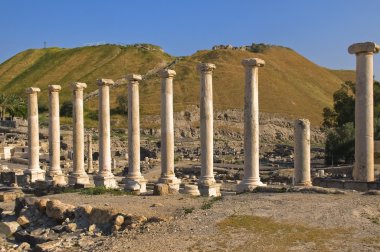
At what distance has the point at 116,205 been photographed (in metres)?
19.5

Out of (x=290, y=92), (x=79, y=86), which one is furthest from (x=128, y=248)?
(x=290, y=92)

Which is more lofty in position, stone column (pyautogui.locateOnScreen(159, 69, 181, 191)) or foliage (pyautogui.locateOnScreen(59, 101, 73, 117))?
foliage (pyautogui.locateOnScreen(59, 101, 73, 117))

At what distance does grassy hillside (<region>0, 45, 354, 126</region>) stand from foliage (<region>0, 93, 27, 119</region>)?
12.0 meters

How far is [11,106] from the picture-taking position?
8731cm

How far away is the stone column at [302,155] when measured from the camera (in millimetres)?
21328

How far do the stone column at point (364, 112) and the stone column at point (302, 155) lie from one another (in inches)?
83.9

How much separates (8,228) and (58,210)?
6.31 feet

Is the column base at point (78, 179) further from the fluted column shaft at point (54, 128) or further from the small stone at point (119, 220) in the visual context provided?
the small stone at point (119, 220)

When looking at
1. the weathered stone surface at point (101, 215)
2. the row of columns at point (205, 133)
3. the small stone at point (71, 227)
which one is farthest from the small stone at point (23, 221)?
the row of columns at point (205, 133)

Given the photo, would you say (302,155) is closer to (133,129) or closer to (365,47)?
(365,47)

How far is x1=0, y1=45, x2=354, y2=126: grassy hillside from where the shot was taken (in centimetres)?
10962

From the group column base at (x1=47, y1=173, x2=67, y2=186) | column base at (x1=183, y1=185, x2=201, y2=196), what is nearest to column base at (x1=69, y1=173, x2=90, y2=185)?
column base at (x1=47, y1=173, x2=67, y2=186)

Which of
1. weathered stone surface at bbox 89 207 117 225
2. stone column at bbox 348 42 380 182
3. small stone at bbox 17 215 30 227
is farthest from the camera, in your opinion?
stone column at bbox 348 42 380 182

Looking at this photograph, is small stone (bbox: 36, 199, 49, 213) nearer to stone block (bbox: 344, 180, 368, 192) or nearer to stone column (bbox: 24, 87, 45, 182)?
stone column (bbox: 24, 87, 45, 182)
